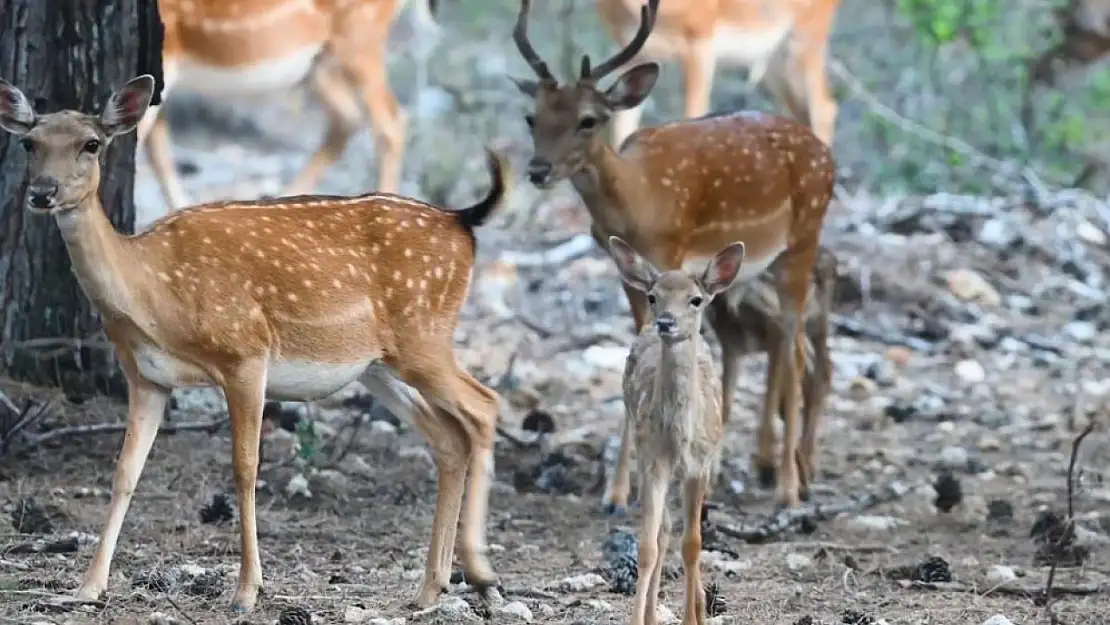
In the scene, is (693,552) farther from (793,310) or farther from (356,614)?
(793,310)

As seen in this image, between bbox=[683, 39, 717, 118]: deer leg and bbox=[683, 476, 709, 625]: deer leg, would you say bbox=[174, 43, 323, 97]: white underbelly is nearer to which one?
bbox=[683, 39, 717, 118]: deer leg

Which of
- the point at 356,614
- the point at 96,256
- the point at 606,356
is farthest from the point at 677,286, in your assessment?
the point at 606,356

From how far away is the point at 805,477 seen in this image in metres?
8.17

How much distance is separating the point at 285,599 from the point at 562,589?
961 millimetres

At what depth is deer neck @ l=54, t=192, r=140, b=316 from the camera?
5.41m

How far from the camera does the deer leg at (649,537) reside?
5406 millimetres

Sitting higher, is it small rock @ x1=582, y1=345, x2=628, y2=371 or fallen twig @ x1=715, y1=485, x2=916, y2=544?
small rock @ x1=582, y1=345, x2=628, y2=371

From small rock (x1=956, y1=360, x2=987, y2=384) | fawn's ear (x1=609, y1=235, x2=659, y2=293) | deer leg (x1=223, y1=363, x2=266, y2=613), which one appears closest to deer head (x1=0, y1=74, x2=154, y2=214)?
deer leg (x1=223, y1=363, x2=266, y2=613)

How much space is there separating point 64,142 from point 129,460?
947 mm

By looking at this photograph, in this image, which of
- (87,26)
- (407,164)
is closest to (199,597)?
(87,26)

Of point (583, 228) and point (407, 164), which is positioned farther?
point (407, 164)

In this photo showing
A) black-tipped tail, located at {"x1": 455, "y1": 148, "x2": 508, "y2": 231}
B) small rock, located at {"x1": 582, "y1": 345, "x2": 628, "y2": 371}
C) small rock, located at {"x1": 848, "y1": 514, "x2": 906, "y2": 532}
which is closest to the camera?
black-tipped tail, located at {"x1": 455, "y1": 148, "x2": 508, "y2": 231}

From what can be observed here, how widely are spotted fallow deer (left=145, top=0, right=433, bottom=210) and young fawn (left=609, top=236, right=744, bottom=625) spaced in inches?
247

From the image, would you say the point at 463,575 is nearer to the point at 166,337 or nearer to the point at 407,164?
the point at 166,337
